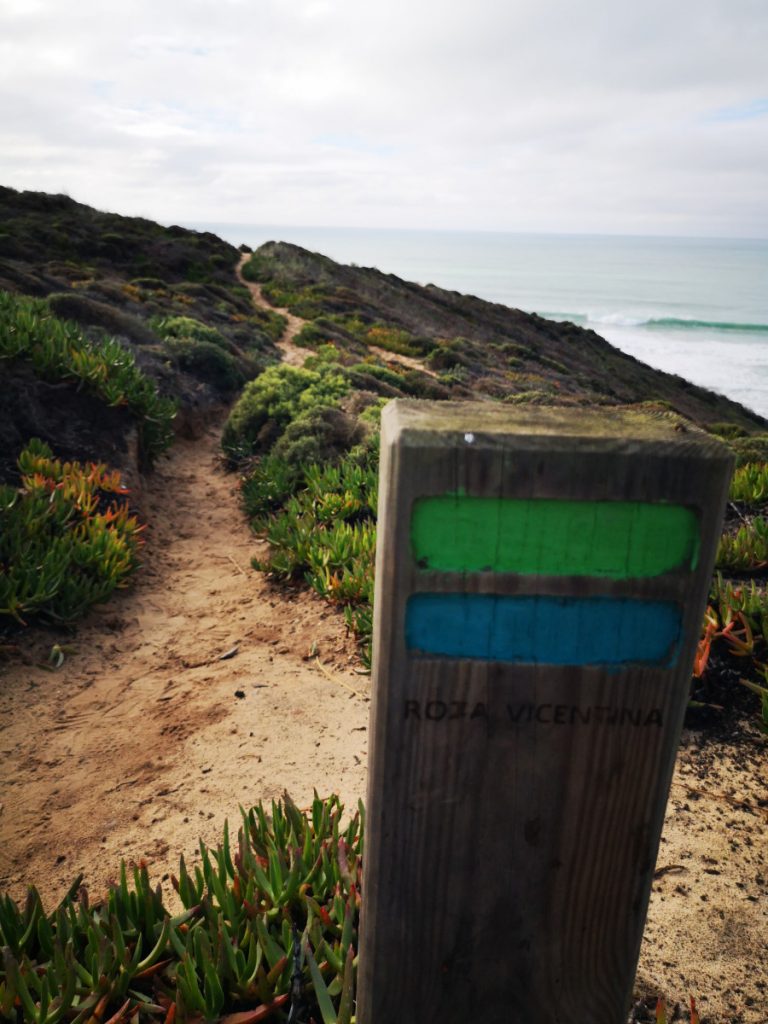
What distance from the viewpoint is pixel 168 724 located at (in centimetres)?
413

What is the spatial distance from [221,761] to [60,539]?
2.51m

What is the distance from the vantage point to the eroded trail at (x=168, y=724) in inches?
128

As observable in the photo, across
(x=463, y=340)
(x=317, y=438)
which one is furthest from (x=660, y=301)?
(x=317, y=438)

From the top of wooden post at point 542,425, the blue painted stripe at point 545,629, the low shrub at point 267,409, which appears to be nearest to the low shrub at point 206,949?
the blue painted stripe at point 545,629

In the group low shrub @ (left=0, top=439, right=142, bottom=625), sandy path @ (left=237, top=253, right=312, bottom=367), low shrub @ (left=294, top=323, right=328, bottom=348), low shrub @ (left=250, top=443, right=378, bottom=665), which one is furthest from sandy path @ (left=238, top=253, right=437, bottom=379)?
low shrub @ (left=0, top=439, right=142, bottom=625)

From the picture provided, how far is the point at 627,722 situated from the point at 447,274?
10887 centimetres

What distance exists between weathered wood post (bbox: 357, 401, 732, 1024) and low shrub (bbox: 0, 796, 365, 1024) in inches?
27.1

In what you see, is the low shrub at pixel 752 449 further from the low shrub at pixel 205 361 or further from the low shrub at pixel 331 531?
the low shrub at pixel 205 361

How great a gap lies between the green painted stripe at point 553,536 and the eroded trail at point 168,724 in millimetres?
2561

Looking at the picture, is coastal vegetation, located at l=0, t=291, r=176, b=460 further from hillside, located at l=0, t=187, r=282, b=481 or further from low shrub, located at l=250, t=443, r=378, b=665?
low shrub, located at l=250, t=443, r=378, b=665

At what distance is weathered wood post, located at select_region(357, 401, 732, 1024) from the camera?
1127 millimetres

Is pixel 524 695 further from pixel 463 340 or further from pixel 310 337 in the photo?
pixel 463 340

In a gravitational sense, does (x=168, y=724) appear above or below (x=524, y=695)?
below

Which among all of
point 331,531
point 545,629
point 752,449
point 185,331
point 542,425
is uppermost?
point 542,425
